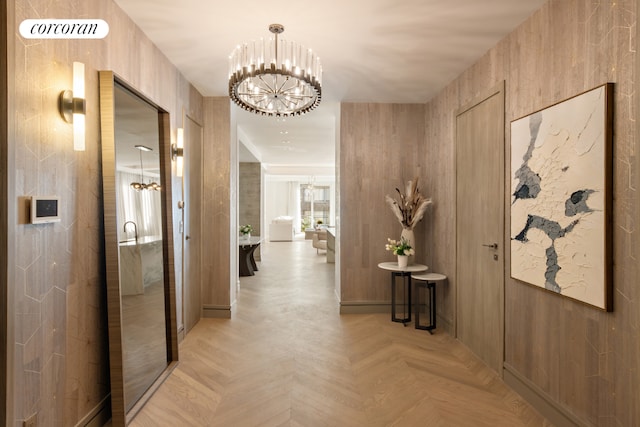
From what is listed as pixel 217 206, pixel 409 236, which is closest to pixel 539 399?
pixel 409 236

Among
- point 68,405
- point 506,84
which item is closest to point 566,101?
point 506,84

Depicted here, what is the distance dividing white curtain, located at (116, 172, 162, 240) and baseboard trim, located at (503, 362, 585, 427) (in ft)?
9.92

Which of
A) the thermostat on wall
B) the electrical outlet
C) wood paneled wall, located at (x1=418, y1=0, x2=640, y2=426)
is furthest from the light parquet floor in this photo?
the thermostat on wall

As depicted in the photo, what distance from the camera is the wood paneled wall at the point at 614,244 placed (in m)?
1.83

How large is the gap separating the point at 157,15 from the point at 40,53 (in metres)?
1.10

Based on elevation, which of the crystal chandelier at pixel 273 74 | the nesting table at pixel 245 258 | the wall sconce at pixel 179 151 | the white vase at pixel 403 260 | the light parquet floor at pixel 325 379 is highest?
the crystal chandelier at pixel 273 74

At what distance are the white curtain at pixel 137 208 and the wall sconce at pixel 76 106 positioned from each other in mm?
470

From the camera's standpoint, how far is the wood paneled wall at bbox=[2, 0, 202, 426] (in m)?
1.60

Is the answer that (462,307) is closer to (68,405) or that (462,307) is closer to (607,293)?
(607,293)

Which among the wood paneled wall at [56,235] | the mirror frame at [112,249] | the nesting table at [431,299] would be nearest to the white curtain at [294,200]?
the nesting table at [431,299]

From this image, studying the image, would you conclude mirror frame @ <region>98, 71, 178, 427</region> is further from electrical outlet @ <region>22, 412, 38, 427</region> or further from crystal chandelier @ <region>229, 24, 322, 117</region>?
crystal chandelier @ <region>229, 24, 322, 117</region>

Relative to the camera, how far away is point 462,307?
376 cm

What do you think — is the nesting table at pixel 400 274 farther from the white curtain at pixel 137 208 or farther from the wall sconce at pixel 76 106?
the wall sconce at pixel 76 106

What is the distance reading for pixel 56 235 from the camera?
1883mm
